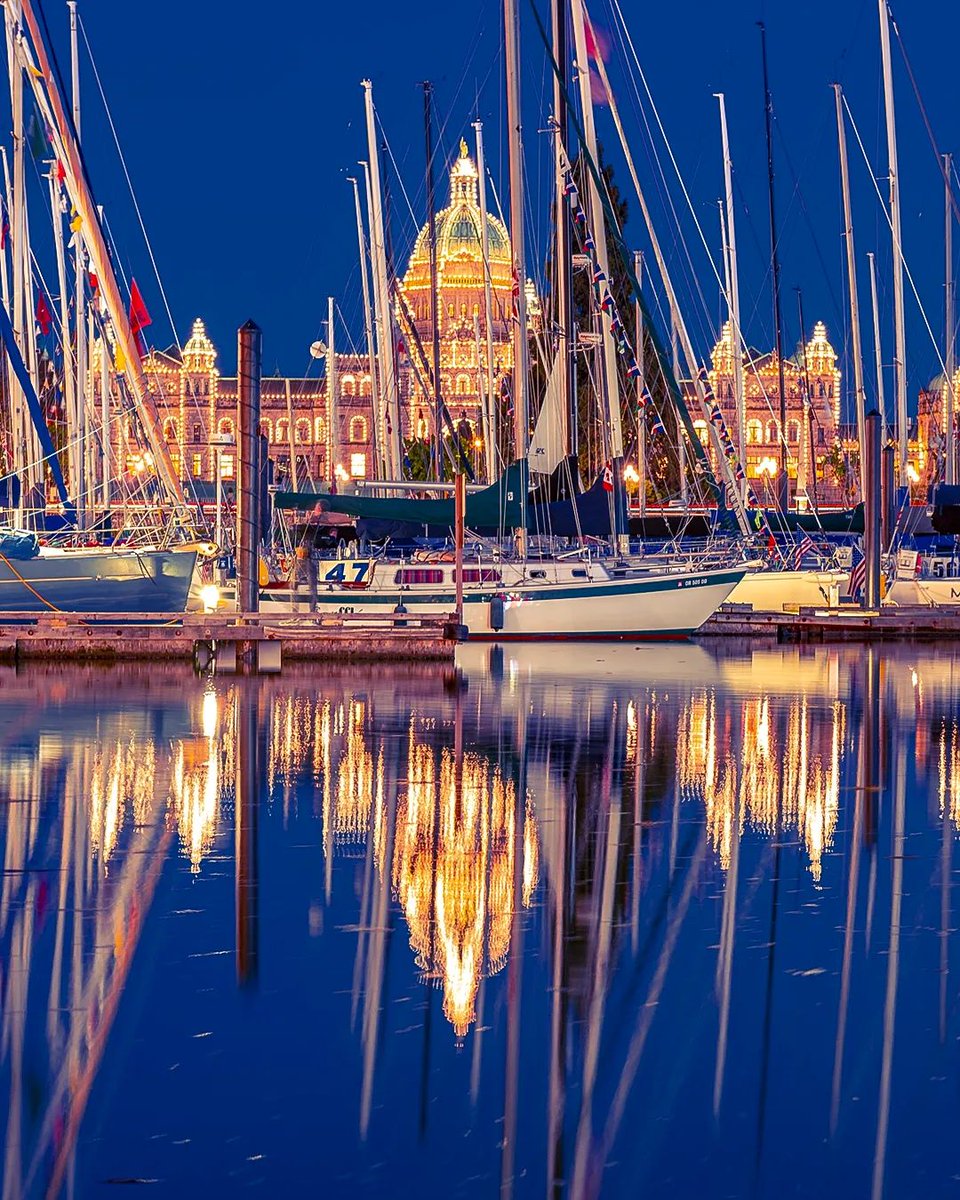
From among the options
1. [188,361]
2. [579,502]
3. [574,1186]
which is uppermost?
[188,361]

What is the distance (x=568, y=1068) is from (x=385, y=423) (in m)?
48.2

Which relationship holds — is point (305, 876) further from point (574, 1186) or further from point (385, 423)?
point (385, 423)

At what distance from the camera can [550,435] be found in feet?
135

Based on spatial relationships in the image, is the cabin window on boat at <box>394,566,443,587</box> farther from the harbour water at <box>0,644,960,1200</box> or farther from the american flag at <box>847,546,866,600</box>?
the harbour water at <box>0,644,960,1200</box>

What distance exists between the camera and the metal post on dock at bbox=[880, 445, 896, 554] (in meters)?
47.9

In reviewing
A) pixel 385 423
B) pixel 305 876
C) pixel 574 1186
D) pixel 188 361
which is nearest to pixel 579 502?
pixel 385 423

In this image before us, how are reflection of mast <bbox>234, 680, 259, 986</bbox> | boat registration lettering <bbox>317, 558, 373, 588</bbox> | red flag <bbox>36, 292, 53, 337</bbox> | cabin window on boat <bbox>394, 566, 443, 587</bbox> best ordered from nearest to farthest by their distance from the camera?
reflection of mast <bbox>234, 680, 259, 986</bbox>
cabin window on boat <bbox>394, 566, 443, 587</bbox>
boat registration lettering <bbox>317, 558, 373, 588</bbox>
red flag <bbox>36, 292, 53, 337</bbox>

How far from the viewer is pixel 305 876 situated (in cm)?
1402

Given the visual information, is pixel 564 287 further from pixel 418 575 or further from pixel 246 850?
pixel 246 850

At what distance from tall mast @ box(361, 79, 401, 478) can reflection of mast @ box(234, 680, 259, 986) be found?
94.6ft

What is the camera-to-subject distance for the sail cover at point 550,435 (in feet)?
133

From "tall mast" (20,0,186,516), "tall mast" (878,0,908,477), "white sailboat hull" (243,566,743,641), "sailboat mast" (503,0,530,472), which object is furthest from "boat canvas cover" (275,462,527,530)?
"tall mast" (878,0,908,477)

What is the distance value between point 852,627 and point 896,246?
45.1 feet

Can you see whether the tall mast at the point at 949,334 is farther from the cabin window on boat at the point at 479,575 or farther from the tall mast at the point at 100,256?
the tall mast at the point at 100,256
